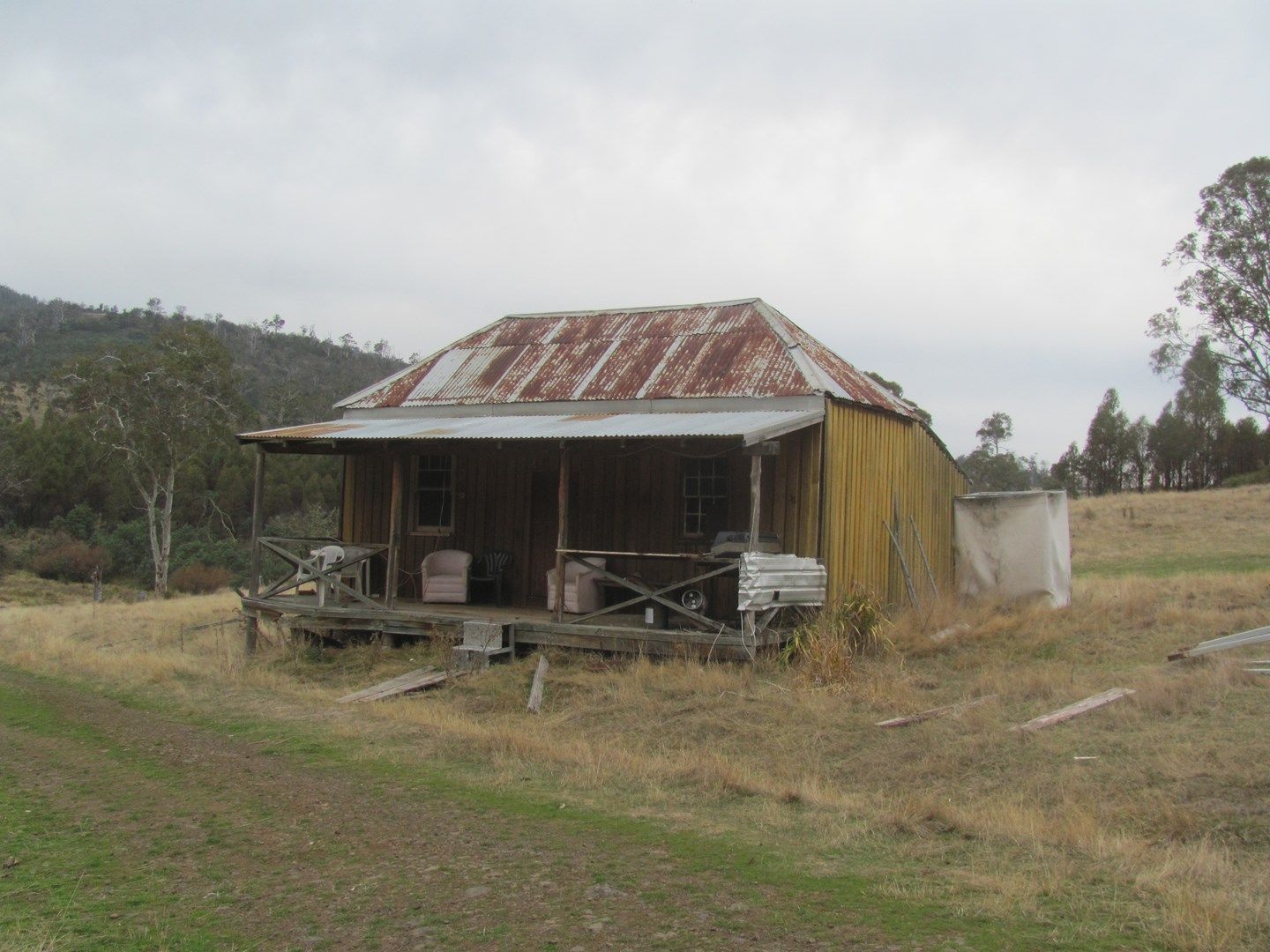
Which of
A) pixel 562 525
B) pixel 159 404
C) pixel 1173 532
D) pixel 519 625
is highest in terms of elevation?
pixel 159 404

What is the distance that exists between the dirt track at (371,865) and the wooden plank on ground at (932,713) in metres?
Result: 3.63

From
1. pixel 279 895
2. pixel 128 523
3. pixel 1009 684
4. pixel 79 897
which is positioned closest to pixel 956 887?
pixel 279 895

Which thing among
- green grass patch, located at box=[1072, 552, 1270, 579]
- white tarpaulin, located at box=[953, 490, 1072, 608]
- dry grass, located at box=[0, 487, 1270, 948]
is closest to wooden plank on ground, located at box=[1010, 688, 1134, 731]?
dry grass, located at box=[0, 487, 1270, 948]

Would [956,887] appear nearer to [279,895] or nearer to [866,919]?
[866,919]

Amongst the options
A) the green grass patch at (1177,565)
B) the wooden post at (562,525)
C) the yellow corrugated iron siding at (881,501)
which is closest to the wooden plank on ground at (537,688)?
the wooden post at (562,525)

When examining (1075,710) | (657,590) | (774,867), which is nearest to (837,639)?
(657,590)

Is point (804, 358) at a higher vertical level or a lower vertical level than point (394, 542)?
higher

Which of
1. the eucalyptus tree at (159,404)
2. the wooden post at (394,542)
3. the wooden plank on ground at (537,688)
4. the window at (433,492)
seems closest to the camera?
the wooden plank on ground at (537,688)

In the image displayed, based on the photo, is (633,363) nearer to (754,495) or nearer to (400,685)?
(754,495)

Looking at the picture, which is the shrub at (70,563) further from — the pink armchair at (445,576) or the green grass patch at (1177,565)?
the green grass patch at (1177,565)

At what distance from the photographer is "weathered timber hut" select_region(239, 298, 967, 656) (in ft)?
42.7

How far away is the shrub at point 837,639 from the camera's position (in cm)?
1115

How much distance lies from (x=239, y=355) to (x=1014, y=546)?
5744 centimetres

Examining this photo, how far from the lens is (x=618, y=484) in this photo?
15.1m
